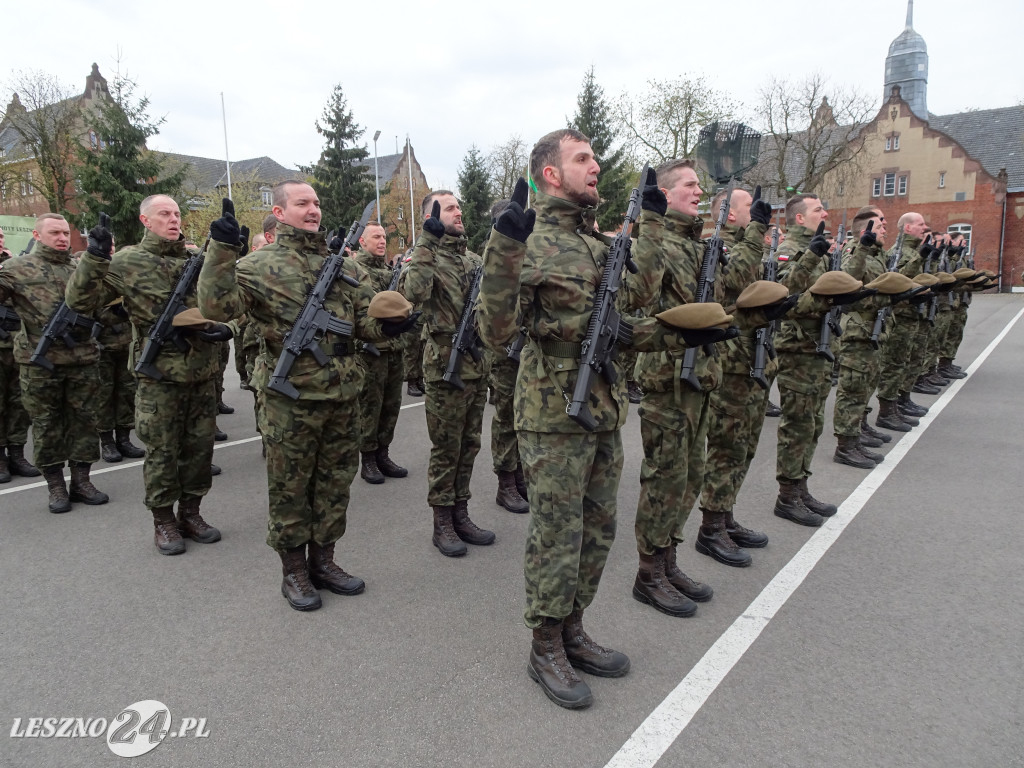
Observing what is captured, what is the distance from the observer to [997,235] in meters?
38.1

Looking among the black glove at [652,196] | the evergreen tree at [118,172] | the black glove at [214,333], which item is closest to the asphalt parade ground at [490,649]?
the black glove at [214,333]

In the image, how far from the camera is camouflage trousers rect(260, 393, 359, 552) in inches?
134

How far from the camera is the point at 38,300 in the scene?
5.20 meters

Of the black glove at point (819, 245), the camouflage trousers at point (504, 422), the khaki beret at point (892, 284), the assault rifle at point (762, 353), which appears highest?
the black glove at point (819, 245)

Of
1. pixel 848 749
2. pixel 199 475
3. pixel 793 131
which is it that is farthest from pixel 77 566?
pixel 793 131

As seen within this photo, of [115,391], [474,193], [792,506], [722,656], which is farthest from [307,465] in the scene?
[474,193]

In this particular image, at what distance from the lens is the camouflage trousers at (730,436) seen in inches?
159

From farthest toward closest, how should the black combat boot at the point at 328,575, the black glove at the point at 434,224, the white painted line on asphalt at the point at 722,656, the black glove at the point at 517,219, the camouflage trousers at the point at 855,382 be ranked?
1. the camouflage trousers at the point at 855,382
2. the black glove at the point at 434,224
3. the black combat boot at the point at 328,575
4. the white painted line on asphalt at the point at 722,656
5. the black glove at the point at 517,219

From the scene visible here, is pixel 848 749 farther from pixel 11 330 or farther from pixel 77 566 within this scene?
pixel 11 330

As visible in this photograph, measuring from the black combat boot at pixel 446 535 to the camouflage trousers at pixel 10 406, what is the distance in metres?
4.19

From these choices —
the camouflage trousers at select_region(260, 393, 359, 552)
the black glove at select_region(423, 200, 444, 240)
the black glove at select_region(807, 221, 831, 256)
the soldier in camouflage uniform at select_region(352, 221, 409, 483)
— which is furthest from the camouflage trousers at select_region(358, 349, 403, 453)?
the black glove at select_region(807, 221, 831, 256)

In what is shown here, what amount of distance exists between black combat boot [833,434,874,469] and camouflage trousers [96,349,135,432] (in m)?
6.66

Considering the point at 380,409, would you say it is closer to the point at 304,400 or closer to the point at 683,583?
the point at 304,400

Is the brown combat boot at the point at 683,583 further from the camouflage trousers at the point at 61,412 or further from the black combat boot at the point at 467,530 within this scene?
the camouflage trousers at the point at 61,412
